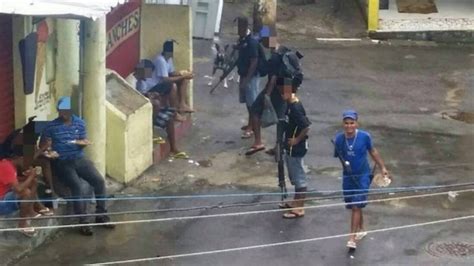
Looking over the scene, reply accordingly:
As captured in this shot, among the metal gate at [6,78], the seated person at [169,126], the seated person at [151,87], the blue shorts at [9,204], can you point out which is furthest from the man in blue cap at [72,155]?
the seated person at [151,87]

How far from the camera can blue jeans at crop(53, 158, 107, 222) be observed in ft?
34.8

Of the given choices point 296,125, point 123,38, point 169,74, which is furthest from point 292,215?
point 123,38

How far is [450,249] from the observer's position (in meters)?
10.4

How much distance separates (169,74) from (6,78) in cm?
337

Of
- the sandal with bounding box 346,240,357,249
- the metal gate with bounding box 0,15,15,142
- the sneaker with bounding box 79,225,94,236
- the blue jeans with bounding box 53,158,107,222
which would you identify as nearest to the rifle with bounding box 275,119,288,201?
the sandal with bounding box 346,240,357,249

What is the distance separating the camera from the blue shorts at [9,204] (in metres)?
9.91

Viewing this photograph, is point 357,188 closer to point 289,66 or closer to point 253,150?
point 289,66

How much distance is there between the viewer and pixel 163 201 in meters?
11.9

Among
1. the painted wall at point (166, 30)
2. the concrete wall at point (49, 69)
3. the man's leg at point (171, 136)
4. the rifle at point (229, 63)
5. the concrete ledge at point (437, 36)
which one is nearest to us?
the concrete wall at point (49, 69)

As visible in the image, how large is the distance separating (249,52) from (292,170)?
3014 millimetres

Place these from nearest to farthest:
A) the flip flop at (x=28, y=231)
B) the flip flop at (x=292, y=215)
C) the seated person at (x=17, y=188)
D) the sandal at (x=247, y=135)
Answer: the seated person at (x=17, y=188), the flip flop at (x=28, y=231), the flip flop at (x=292, y=215), the sandal at (x=247, y=135)

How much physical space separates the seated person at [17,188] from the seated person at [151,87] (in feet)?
11.6

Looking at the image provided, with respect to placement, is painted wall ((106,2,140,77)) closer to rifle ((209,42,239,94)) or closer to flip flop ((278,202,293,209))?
rifle ((209,42,239,94))

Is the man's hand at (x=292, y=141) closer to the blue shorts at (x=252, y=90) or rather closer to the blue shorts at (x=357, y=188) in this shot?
the blue shorts at (x=357, y=188)
